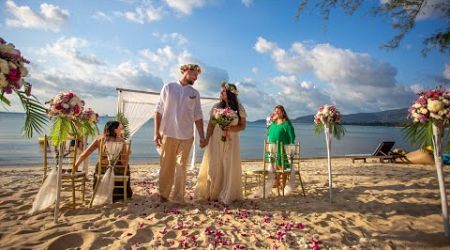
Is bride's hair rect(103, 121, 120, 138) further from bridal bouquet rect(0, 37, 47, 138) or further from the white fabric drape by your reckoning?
the white fabric drape

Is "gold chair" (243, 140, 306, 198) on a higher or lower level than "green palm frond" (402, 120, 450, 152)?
lower

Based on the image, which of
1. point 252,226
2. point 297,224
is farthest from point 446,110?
point 252,226

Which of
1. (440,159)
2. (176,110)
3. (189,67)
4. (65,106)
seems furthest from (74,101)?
(440,159)

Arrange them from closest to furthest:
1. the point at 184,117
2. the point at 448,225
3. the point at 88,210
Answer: the point at 448,225 → the point at 88,210 → the point at 184,117

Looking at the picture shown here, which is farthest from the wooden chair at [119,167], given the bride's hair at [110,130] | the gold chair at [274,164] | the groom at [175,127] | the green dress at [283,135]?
the green dress at [283,135]

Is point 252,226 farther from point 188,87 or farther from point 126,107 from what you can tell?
point 126,107

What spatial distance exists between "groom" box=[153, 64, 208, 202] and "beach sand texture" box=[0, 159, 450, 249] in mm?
444

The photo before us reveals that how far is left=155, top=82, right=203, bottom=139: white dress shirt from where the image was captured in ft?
18.2

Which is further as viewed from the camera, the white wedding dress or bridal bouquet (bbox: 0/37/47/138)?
the white wedding dress

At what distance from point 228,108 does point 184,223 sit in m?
2.31

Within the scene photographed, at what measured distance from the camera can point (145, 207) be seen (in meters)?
5.46

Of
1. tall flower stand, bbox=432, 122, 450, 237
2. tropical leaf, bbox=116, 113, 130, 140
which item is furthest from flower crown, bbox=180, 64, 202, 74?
tropical leaf, bbox=116, 113, 130, 140

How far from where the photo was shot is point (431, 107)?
4.00m

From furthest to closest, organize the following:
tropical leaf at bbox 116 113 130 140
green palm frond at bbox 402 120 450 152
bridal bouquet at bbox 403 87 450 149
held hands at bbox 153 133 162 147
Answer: tropical leaf at bbox 116 113 130 140 < held hands at bbox 153 133 162 147 < green palm frond at bbox 402 120 450 152 < bridal bouquet at bbox 403 87 450 149
